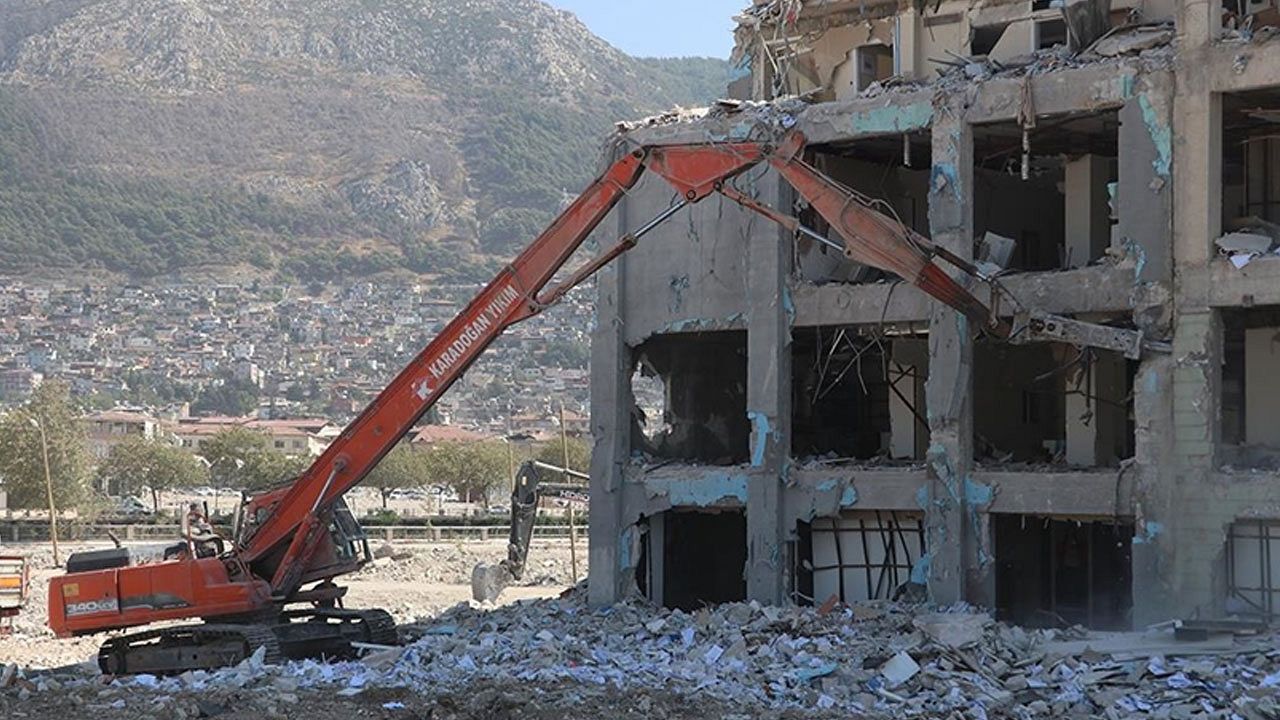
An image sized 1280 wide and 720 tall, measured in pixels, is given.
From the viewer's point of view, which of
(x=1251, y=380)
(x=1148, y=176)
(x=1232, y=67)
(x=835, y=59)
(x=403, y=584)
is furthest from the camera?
(x=403, y=584)

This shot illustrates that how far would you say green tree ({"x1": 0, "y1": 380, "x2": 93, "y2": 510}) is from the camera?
226 ft

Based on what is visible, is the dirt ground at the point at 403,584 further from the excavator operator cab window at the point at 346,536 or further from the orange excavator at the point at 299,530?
the excavator operator cab window at the point at 346,536

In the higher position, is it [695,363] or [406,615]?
[695,363]

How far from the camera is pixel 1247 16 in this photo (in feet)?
77.4

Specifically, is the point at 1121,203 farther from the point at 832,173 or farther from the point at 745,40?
the point at 745,40

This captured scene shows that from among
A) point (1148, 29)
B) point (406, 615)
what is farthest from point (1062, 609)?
point (406, 615)

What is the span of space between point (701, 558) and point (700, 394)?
2.68 m

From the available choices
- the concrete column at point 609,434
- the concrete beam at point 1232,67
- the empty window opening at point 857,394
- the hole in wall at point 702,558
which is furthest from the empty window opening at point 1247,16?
the hole in wall at point 702,558

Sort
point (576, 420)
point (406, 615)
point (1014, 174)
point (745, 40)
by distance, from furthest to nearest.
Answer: point (576, 420), point (406, 615), point (745, 40), point (1014, 174)

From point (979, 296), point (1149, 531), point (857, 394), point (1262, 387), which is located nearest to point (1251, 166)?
point (1262, 387)

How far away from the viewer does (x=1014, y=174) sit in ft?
97.1

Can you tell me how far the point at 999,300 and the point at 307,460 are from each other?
258 feet

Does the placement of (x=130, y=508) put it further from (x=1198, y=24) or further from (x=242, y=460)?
(x=1198, y=24)

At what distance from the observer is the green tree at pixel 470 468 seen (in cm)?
8962
